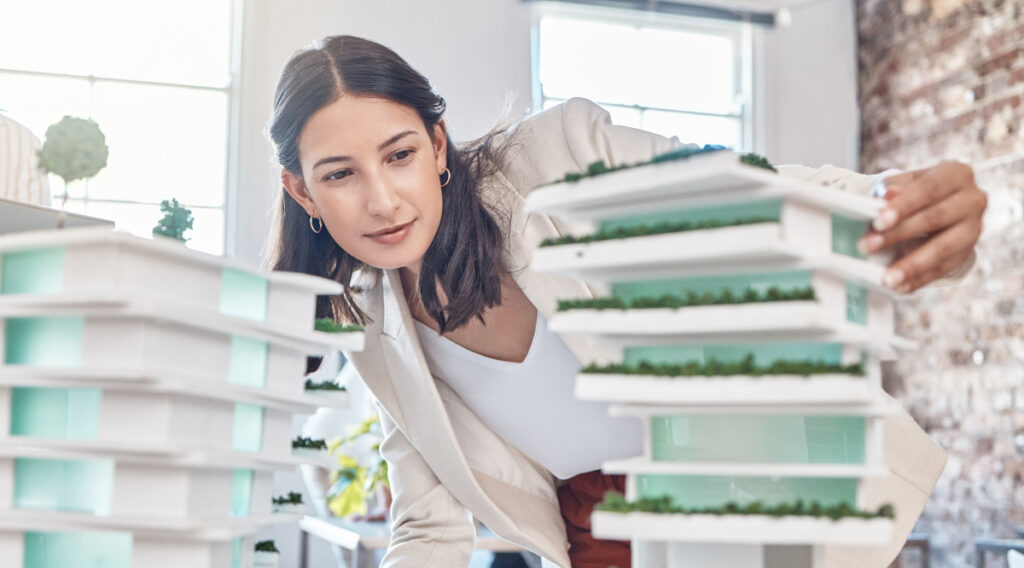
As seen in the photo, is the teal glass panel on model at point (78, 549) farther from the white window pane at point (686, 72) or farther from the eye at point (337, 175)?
the white window pane at point (686, 72)

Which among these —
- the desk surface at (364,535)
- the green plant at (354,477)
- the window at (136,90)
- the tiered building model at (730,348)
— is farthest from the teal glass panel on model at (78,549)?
the window at (136,90)

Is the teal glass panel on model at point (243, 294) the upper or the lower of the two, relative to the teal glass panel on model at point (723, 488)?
upper

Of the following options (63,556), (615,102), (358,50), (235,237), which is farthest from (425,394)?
(615,102)

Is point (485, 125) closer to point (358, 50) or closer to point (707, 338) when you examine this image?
point (358, 50)

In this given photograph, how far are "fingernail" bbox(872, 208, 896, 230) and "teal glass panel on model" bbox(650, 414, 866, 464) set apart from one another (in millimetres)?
179

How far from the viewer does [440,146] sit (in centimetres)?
179

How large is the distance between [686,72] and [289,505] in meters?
5.15

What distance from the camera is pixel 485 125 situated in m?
5.50

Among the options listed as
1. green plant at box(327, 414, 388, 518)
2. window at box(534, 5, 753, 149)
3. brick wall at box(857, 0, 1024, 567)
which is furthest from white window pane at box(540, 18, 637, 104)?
green plant at box(327, 414, 388, 518)

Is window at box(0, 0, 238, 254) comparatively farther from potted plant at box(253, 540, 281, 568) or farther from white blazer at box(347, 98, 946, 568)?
potted plant at box(253, 540, 281, 568)

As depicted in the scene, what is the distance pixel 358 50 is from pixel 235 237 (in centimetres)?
372

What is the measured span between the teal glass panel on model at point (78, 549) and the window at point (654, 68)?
4.79 m

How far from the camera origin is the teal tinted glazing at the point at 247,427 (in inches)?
41.1

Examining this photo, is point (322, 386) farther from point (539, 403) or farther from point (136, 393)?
point (539, 403)
